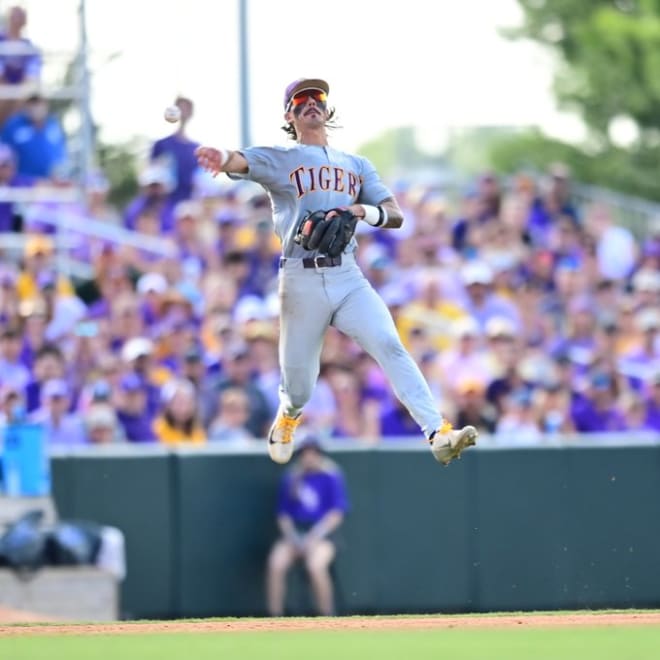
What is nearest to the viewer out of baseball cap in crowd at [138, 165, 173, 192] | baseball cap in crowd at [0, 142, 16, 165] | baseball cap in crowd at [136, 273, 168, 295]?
baseball cap in crowd at [136, 273, 168, 295]

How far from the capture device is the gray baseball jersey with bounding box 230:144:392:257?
32.8ft

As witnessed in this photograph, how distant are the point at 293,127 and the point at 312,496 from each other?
15.1 ft

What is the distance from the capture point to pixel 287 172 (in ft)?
32.9

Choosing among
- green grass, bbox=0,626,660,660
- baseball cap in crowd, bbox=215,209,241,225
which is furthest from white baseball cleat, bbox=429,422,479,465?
baseball cap in crowd, bbox=215,209,241,225

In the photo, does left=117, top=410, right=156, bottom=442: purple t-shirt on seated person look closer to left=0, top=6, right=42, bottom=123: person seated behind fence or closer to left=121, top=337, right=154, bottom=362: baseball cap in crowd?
left=121, top=337, right=154, bottom=362: baseball cap in crowd

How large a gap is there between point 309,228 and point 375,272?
5824 millimetres

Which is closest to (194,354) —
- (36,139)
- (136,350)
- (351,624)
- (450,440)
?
(136,350)

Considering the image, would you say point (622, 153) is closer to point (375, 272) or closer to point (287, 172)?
point (375, 272)

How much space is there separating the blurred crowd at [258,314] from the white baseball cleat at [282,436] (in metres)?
3.13

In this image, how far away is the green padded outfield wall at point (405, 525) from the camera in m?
14.6

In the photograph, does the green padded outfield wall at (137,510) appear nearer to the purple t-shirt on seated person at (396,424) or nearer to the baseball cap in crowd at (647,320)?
the purple t-shirt on seated person at (396,424)

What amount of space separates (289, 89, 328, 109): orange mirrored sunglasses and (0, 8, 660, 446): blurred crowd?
A: 420 centimetres

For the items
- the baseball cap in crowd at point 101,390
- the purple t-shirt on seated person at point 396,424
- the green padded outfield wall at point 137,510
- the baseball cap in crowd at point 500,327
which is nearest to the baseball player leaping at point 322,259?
the baseball cap in crowd at point 101,390

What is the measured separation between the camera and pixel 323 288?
1017cm
